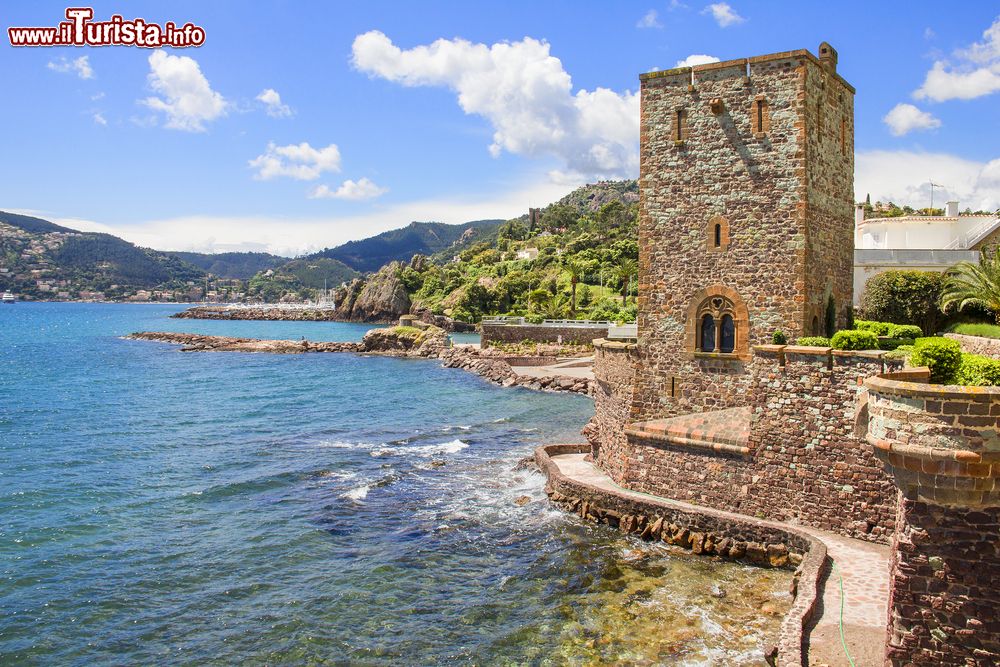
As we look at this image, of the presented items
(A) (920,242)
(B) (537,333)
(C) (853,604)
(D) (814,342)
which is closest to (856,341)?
(D) (814,342)

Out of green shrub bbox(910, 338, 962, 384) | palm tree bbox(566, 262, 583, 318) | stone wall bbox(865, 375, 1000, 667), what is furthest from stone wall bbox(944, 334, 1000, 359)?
palm tree bbox(566, 262, 583, 318)

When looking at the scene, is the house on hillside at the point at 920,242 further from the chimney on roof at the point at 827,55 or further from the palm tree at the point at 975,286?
the chimney on roof at the point at 827,55

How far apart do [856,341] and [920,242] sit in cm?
2359

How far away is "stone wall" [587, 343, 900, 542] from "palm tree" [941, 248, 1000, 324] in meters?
10.7

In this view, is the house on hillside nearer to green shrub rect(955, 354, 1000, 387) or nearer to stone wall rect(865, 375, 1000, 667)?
green shrub rect(955, 354, 1000, 387)

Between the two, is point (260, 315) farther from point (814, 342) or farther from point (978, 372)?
point (978, 372)

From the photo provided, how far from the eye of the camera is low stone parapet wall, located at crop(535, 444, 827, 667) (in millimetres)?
11815

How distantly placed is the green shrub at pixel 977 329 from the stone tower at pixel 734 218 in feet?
20.6

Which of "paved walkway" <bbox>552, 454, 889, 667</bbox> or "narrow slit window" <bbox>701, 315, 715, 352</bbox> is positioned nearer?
"paved walkway" <bbox>552, 454, 889, 667</bbox>

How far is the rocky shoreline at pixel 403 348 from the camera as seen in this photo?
5388 cm

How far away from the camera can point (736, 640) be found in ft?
39.6

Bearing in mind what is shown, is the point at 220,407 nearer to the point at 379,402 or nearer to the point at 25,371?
the point at 379,402

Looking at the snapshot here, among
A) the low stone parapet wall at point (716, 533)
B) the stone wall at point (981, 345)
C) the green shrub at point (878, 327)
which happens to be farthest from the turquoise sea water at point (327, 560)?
the stone wall at point (981, 345)

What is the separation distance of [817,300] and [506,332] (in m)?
53.8
